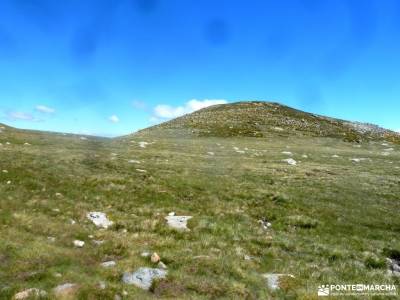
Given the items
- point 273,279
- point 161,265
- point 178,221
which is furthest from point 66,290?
point 178,221

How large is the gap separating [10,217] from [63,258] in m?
4.95

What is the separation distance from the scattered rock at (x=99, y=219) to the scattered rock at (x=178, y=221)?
2.82m

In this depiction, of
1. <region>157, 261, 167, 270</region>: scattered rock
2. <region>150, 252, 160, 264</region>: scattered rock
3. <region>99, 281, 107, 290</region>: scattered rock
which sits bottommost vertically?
<region>99, 281, 107, 290</region>: scattered rock

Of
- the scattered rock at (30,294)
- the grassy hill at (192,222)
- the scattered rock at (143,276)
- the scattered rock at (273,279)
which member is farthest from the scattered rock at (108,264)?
the scattered rock at (273,279)

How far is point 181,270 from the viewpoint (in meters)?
13.4

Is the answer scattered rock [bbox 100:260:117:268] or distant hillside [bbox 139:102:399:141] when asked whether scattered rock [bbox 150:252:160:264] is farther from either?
distant hillside [bbox 139:102:399:141]

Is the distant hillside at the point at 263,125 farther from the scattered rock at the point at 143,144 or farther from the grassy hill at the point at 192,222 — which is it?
the grassy hill at the point at 192,222

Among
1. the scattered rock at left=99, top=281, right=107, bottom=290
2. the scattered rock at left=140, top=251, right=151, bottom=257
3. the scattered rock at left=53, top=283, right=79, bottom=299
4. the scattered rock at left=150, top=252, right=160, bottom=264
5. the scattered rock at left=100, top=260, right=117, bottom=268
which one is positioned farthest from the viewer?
the scattered rock at left=140, top=251, right=151, bottom=257

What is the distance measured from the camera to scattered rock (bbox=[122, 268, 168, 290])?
1211cm

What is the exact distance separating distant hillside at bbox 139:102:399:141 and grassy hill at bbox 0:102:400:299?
125ft

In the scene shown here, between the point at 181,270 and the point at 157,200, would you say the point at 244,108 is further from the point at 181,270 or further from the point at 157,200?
the point at 181,270

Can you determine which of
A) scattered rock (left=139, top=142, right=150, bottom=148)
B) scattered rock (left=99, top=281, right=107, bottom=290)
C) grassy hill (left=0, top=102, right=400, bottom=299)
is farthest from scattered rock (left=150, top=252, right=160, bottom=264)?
scattered rock (left=139, top=142, right=150, bottom=148)

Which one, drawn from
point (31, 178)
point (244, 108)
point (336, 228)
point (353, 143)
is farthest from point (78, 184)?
point (244, 108)

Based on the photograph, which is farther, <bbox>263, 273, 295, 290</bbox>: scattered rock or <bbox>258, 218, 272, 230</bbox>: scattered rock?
<bbox>258, 218, 272, 230</bbox>: scattered rock
